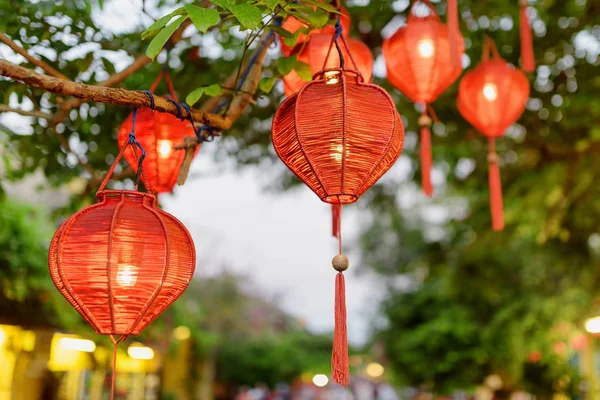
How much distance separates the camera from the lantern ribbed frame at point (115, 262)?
166cm

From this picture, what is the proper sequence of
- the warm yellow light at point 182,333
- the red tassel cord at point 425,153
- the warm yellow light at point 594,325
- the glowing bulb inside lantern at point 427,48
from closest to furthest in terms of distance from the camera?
the glowing bulb inside lantern at point 427,48
the red tassel cord at point 425,153
the warm yellow light at point 594,325
the warm yellow light at point 182,333

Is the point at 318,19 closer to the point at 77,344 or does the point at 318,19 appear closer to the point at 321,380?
the point at 77,344

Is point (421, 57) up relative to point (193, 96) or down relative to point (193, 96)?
up

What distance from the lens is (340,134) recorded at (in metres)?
1.81

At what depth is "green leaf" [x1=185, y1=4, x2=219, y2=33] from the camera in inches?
64.7

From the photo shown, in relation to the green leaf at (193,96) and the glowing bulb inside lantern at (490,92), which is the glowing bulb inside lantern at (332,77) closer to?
the green leaf at (193,96)

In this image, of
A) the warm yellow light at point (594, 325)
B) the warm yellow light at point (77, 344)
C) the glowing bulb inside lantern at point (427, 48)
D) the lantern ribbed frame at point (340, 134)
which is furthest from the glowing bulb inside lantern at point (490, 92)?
the warm yellow light at point (77, 344)

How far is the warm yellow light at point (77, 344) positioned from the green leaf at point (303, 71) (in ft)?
23.7

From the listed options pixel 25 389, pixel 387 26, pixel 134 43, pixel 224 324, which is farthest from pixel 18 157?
pixel 224 324

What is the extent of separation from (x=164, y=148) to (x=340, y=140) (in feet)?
2.92

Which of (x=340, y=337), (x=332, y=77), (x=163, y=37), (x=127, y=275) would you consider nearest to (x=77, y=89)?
(x=163, y=37)

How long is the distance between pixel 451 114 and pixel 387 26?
3.37ft

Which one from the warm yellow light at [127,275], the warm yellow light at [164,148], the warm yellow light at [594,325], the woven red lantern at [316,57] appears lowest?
the warm yellow light at [127,275]

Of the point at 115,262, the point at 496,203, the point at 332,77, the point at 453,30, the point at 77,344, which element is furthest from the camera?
the point at 77,344
